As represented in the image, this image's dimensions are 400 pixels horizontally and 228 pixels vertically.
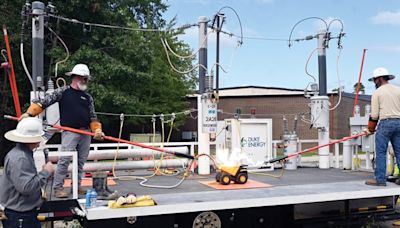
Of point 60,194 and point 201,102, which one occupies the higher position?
point 201,102

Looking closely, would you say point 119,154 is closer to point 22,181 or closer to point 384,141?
point 22,181

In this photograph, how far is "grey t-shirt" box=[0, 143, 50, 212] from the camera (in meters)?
3.23

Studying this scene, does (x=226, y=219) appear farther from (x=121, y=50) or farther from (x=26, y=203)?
(x=121, y=50)

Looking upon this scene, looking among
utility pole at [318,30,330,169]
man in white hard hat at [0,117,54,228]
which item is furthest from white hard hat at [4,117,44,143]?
utility pole at [318,30,330,169]

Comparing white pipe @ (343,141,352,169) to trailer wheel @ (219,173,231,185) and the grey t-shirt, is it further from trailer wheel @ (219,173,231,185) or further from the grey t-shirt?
the grey t-shirt

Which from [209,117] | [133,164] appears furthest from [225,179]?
[133,164]

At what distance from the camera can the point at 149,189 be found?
16.4 ft

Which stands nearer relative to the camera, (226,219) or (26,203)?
(26,203)

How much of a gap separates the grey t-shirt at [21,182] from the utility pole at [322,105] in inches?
215

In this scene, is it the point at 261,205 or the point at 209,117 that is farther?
A: the point at 209,117

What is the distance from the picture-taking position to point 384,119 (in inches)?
208

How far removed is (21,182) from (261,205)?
236cm

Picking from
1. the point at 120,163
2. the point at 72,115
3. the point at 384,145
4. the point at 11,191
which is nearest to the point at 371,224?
the point at 384,145

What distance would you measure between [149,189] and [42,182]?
1824mm
